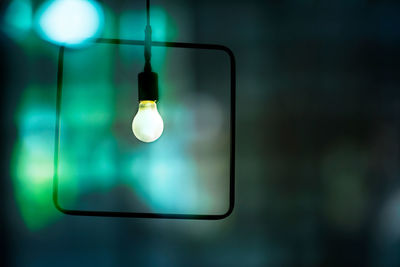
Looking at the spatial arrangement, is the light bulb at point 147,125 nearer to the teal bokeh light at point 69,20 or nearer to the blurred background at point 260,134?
the blurred background at point 260,134

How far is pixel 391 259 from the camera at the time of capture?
1.41 meters

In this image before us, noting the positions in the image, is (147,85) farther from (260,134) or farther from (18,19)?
(18,19)

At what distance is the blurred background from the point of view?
1359 millimetres

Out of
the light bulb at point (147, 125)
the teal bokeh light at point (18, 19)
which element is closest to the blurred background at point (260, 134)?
the teal bokeh light at point (18, 19)

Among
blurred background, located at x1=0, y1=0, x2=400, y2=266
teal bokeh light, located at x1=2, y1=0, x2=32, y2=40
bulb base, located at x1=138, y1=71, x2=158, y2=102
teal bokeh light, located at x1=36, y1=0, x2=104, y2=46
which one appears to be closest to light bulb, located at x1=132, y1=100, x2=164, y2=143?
bulb base, located at x1=138, y1=71, x2=158, y2=102

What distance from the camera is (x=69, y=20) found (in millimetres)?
1446

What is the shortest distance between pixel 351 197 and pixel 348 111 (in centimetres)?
35

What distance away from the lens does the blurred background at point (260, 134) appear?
136 cm

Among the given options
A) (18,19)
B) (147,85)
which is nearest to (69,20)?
(18,19)

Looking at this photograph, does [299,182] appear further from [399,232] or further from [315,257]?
[399,232]

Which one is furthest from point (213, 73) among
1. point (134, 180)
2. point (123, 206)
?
point (123, 206)

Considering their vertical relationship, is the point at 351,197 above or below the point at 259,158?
below

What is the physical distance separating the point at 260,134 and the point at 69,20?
0.92m

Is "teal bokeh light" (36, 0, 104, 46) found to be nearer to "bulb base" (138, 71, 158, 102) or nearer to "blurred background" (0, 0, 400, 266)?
"blurred background" (0, 0, 400, 266)
